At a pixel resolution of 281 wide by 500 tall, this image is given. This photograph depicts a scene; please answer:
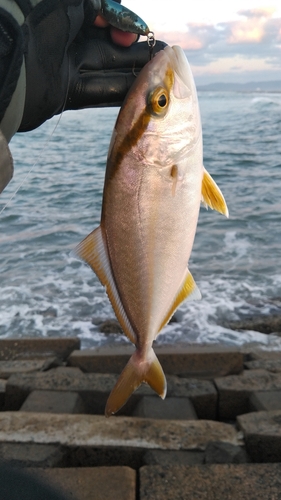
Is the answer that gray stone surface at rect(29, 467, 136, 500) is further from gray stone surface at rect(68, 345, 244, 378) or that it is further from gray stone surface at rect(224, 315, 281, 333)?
gray stone surface at rect(224, 315, 281, 333)

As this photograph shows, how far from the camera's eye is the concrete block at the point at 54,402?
12.2 ft

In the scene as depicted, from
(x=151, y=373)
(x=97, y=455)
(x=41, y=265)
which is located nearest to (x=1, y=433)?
(x=97, y=455)

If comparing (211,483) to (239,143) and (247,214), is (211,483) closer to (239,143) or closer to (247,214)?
(247,214)

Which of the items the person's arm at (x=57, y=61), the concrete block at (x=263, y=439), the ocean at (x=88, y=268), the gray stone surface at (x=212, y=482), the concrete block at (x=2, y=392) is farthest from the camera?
the ocean at (x=88, y=268)

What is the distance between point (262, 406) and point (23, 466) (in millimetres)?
1767

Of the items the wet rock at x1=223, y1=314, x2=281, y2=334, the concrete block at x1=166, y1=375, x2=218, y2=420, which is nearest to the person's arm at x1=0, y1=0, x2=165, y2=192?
the concrete block at x1=166, y1=375, x2=218, y2=420

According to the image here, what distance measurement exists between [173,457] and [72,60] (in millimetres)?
2422

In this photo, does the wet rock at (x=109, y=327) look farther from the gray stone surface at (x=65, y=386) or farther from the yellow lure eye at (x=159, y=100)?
the yellow lure eye at (x=159, y=100)

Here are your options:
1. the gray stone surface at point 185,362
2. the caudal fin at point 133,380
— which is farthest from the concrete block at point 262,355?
the caudal fin at point 133,380

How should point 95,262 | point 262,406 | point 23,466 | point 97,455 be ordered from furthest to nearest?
point 262,406
point 97,455
point 23,466
point 95,262

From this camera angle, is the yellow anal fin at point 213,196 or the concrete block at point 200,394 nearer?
the yellow anal fin at point 213,196

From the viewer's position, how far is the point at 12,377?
167 inches

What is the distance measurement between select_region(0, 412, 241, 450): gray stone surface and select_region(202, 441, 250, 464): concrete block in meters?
0.07

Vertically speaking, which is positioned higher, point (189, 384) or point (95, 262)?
point (95, 262)
